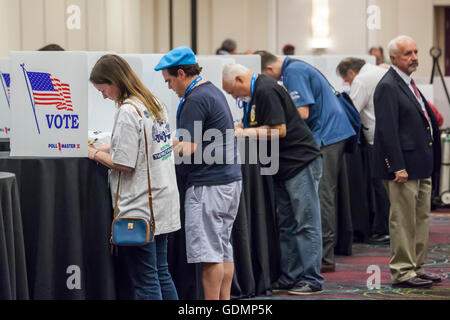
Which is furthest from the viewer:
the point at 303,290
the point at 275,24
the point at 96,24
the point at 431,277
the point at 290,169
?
the point at 275,24

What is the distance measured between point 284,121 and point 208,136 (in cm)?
84

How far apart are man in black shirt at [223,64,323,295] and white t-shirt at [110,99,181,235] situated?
38.2 inches

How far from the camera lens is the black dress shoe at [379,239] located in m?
6.71

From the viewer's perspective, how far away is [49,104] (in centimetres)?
376

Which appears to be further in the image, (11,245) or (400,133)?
(400,133)

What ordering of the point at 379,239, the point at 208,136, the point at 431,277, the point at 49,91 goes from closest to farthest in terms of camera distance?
the point at 49,91
the point at 208,136
the point at 431,277
the point at 379,239

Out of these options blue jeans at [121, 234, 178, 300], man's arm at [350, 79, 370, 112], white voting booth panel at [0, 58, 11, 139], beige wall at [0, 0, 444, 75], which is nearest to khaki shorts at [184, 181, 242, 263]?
blue jeans at [121, 234, 178, 300]

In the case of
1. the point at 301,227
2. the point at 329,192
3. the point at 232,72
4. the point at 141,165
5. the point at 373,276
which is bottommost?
the point at 373,276

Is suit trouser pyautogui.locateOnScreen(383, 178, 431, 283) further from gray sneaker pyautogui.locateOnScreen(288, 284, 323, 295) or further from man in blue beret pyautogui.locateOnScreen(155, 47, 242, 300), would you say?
man in blue beret pyautogui.locateOnScreen(155, 47, 242, 300)

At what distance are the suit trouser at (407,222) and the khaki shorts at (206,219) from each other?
1.28m

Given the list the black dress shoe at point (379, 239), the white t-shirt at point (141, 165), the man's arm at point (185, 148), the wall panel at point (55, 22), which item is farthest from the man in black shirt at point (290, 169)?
the wall panel at point (55, 22)

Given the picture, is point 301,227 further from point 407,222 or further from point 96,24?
point 96,24

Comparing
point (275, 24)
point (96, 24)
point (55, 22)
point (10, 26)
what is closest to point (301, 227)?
point (10, 26)

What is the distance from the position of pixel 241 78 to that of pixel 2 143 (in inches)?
50.1
